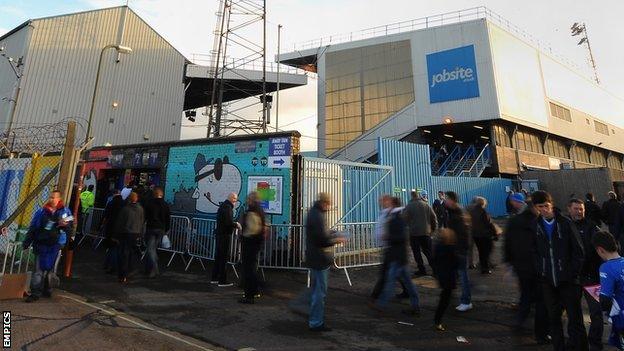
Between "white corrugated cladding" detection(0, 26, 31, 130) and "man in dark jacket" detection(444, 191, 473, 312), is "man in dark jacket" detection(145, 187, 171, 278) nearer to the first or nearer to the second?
"man in dark jacket" detection(444, 191, 473, 312)

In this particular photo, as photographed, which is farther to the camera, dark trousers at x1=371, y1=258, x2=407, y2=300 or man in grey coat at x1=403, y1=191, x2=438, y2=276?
man in grey coat at x1=403, y1=191, x2=438, y2=276

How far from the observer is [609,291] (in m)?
3.38

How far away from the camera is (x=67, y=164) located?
284 inches

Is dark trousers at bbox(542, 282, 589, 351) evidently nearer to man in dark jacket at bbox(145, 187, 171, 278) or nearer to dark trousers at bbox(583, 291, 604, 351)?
dark trousers at bbox(583, 291, 604, 351)

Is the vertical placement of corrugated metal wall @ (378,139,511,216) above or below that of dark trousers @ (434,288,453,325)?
above

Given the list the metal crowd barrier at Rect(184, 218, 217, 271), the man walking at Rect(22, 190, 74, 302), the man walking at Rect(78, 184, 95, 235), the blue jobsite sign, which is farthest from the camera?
the blue jobsite sign

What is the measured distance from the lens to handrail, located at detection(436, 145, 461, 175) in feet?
102

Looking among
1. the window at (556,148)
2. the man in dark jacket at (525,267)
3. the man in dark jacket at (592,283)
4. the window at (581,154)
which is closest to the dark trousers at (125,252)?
the man in dark jacket at (525,267)

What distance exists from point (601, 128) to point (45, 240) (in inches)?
2389

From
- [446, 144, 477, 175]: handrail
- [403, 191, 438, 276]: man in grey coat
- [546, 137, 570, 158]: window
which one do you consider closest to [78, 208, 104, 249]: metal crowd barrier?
[403, 191, 438, 276]: man in grey coat

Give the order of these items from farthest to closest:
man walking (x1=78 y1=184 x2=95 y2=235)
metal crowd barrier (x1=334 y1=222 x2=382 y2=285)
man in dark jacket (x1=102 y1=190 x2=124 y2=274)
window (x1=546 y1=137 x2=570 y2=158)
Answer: window (x1=546 y1=137 x2=570 y2=158) < man walking (x1=78 y1=184 x2=95 y2=235) < metal crowd barrier (x1=334 y1=222 x2=382 y2=285) < man in dark jacket (x1=102 y1=190 x2=124 y2=274)
